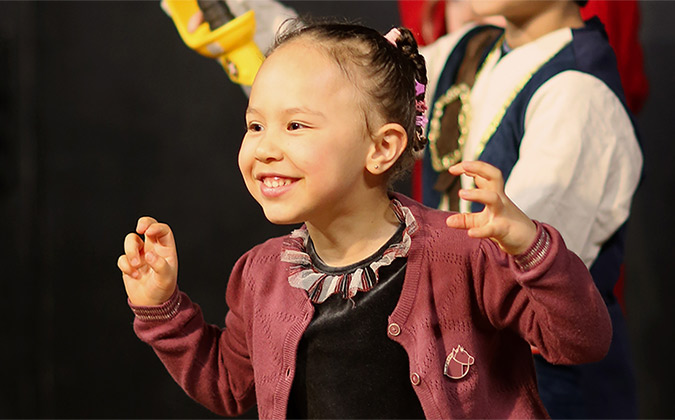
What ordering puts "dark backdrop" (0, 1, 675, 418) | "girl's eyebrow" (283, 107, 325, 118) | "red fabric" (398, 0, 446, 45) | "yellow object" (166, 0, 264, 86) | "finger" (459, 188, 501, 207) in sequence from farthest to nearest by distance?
"dark backdrop" (0, 1, 675, 418), "red fabric" (398, 0, 446, 45), "yellow object" (166, 0, 264, 86), "girl's eyebrow" (283, 107, 325, 118), "finger" (459, 188, 501, 207)

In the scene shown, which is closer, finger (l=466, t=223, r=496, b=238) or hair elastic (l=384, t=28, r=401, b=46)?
finger (l=466, t=223, r=496, b=238)

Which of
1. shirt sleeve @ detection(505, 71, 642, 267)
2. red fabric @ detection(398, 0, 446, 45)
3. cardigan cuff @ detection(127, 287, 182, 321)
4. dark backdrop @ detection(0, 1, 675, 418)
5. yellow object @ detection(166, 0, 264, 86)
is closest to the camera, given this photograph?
cardigan cuff @ detection(127, 287, 182, 321)

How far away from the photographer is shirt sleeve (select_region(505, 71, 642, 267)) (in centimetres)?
109

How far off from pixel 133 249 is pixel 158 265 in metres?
0.04

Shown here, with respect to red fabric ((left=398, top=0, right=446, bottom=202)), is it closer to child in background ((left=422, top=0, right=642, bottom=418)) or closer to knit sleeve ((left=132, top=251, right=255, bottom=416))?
child in background ((left=422, top=0, right=642, bottom=418))

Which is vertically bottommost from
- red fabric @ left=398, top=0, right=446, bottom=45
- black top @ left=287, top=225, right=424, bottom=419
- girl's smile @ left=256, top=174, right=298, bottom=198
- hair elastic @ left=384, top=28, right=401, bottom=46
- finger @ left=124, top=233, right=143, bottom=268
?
black top @ left=287, top=225, right=424, bottom=419

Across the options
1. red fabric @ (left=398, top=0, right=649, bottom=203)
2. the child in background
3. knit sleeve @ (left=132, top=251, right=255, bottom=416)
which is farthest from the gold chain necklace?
knit sleeve @ (left=132, top=251, right=255, bottom=416)

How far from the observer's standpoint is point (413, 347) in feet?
2.74

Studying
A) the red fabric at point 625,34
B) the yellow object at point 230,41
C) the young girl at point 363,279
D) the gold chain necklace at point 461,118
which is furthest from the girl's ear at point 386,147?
the red fabric at point 625,34

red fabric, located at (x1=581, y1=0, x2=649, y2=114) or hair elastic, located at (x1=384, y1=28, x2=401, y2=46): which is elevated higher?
hair elastic, located at (x1=384, y1=28, x2=401, y2=46)

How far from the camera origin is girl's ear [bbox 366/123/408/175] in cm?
86

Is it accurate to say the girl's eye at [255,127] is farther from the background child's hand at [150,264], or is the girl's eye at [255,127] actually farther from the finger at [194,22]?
the finger at [194,22]

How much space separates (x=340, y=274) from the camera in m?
0.89

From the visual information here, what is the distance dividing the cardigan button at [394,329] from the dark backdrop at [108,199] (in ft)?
3.39
